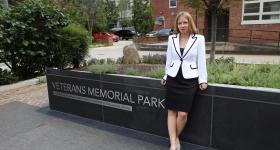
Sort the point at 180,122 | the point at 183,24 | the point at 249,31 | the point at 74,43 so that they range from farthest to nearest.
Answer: the point at 249,31 → the point at 74,43 → the point at 180,122 → the point at 183,24

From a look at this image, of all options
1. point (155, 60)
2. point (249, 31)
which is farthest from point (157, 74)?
point (249, 31)

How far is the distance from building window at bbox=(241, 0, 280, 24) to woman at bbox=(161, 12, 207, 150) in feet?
54.8

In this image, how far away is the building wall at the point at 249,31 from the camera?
733 inches

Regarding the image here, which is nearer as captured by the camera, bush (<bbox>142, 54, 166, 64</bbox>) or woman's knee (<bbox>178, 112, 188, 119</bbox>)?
woman's knee (<bbox>178, 112, 188, 119</bbox>)

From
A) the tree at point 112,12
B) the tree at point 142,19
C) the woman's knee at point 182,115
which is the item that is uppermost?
the tree at point 112,12

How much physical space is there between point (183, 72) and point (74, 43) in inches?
204

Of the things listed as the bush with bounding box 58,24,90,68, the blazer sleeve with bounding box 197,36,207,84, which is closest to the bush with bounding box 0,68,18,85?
the bush with bounding box 58,24,90,68

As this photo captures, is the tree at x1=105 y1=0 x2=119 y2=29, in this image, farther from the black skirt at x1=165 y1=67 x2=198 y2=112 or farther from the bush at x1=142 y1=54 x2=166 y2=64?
the black skirt at x1=165 y1=67 x2=198 y2=112

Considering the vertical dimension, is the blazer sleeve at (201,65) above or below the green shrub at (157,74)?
above

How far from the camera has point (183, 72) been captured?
393 cm

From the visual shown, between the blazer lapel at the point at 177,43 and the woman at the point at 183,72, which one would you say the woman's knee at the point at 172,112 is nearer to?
the woman at the point at 183,72

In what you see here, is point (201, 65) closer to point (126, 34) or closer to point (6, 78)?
point (6, 78)

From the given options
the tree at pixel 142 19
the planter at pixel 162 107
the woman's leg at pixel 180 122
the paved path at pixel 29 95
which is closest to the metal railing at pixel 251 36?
the tree at pixel 142 19

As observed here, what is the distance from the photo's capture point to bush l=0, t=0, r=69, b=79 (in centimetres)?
888
